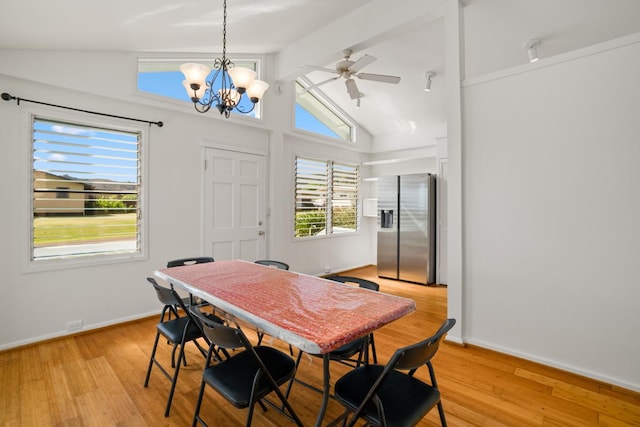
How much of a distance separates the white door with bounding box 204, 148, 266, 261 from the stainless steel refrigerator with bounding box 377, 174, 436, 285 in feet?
7.15

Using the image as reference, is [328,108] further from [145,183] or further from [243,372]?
[243,372]

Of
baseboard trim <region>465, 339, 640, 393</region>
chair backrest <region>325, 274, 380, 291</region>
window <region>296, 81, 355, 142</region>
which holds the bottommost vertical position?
baseboard trim <region>465, 339, 640, 393</region>

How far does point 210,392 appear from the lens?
215 centimetres

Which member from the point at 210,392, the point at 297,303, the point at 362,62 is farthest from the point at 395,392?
the point at 362,62

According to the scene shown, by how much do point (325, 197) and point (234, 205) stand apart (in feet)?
6.04

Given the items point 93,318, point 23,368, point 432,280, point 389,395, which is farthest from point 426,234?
point 23,368

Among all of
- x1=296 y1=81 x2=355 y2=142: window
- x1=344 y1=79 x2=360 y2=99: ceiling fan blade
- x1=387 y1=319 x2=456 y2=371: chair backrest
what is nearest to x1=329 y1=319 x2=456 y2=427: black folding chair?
x1=387 y1=319 x2=456 y2=371: chair backrest

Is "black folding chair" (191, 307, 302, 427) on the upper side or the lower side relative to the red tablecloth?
lower

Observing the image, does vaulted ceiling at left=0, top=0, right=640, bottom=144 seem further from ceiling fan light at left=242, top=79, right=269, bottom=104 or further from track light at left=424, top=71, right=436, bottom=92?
ceiling fan light at left=242, top=79, right=269, bottom=104

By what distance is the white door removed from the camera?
12.9 ft

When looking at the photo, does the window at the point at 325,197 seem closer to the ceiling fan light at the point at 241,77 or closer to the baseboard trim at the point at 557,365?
the ceiling fan light at the point at 241,77

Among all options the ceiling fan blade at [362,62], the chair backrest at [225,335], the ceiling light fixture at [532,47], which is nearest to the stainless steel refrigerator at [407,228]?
the ceiling light fixture at [532,47]

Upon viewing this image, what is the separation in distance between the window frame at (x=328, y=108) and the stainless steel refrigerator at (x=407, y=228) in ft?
3.75

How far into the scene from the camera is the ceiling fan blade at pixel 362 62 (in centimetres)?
283
